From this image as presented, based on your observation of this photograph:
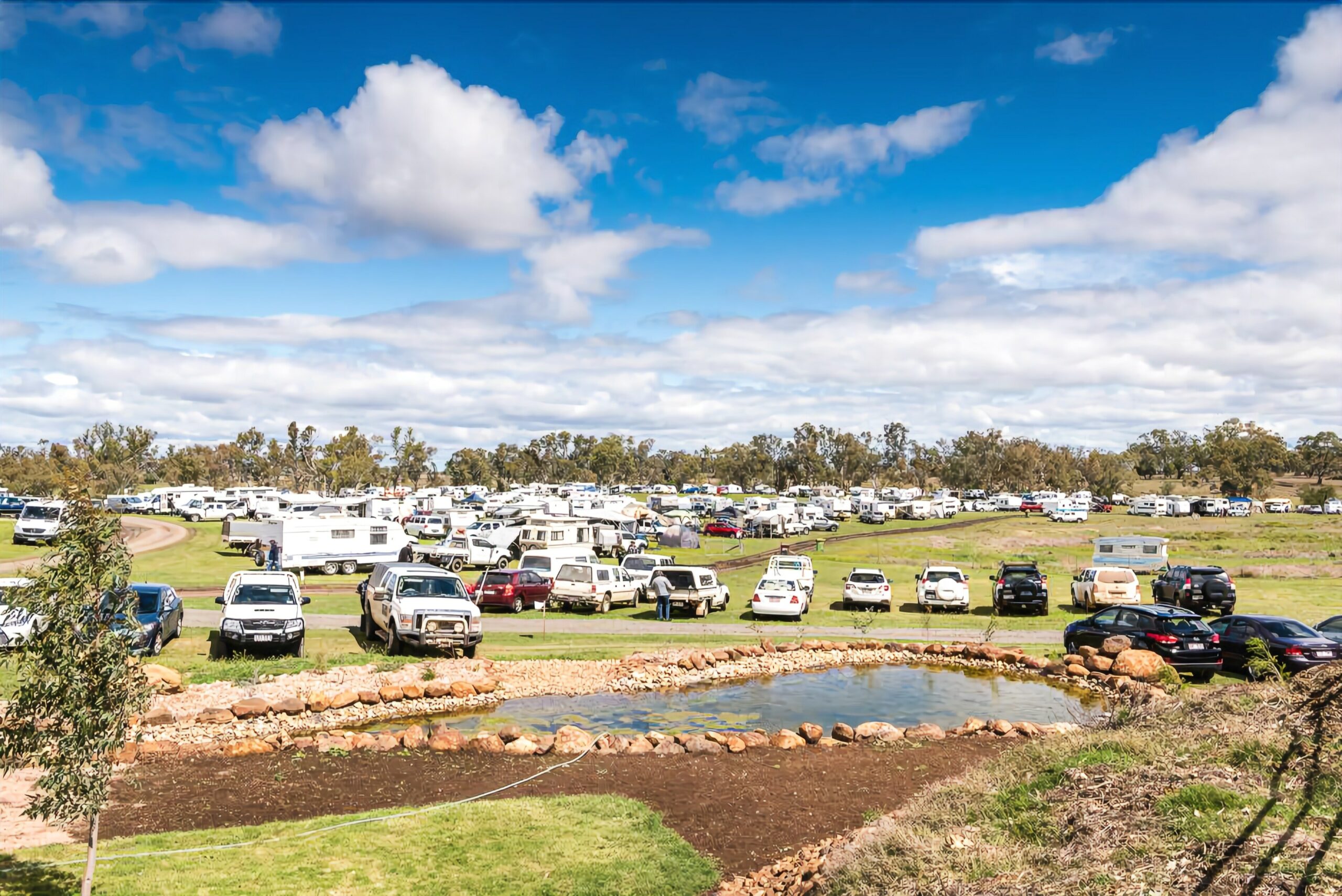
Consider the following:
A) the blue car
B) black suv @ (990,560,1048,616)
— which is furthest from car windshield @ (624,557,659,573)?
the blue car

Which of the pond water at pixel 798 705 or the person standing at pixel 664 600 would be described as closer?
the pond water at pixel 798 705

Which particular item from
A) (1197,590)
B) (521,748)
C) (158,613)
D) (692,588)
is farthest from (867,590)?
(158,613)

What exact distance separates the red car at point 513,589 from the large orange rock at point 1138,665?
62.7ft

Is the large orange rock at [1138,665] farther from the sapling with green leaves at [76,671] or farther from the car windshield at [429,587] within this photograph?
the sapling with green leaves at [76,671]

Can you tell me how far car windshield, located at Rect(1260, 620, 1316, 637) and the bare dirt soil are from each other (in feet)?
36.2

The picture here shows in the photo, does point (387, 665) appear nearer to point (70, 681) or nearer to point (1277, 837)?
point (70, 681)

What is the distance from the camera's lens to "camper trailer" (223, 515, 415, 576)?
133 feet

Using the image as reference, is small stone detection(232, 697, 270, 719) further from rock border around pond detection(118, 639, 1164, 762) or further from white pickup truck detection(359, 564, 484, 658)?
white pickup truck detection(359, 564, 484, 658)

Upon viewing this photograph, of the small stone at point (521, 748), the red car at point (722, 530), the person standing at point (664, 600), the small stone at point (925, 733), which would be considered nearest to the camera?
the small stone at point (521, 748)

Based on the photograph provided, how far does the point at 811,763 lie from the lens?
14.3 meters

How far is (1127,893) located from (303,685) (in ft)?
52.9

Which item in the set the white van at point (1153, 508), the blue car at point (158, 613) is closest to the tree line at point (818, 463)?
the white van at point (1153, 508)

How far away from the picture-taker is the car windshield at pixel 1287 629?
21.4 metres

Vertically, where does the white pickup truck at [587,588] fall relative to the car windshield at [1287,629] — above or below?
below
